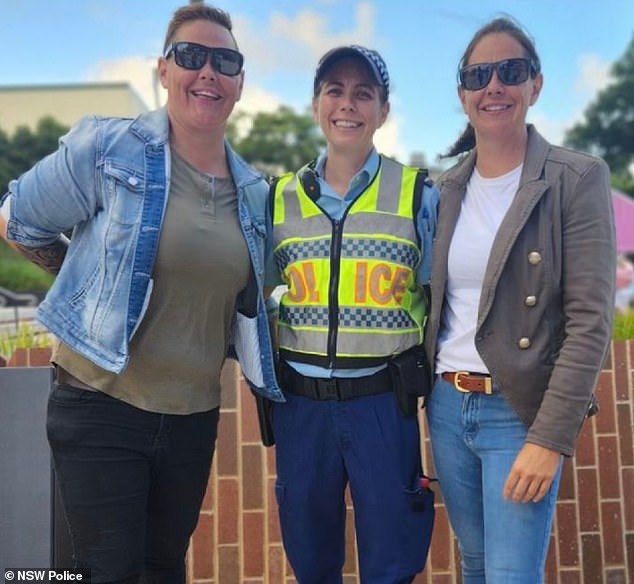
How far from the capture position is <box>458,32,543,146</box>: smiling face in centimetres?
208

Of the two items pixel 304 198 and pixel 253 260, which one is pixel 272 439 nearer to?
pixel 253 260

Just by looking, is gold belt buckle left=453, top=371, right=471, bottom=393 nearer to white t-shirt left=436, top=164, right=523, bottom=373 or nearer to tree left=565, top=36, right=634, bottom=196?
white t-shirt left=436, top=164, right=523, bottom=373

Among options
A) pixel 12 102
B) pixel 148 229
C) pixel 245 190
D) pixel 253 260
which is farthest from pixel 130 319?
pixel 12 102

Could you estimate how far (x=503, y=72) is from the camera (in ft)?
6.84

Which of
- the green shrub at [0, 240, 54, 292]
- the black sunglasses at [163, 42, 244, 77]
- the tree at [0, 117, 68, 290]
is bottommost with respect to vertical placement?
the black sunglasses at [163, 42, 244, 77]

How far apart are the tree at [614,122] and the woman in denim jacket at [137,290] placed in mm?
38676

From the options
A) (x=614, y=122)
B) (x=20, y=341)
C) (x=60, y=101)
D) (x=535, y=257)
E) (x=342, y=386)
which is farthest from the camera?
(x=614, y=122)

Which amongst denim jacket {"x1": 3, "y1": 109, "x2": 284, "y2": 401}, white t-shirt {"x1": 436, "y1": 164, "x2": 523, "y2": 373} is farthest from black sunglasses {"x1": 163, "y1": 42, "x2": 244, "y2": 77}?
white t-shirt {"x1": 436, "y1": 164, "x2": 523, "y2": 373}

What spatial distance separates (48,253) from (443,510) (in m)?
1.97

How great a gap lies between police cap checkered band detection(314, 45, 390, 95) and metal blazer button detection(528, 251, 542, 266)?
80 centimetres

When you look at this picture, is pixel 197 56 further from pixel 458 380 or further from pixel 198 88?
pixel 458 380

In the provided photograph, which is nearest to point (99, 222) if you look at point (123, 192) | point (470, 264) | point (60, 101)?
point (123, 192)

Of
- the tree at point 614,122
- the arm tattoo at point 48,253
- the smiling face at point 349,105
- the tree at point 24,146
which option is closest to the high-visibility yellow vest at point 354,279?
the smiling face at point 349,105

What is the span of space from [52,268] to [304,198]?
2.85 feet
